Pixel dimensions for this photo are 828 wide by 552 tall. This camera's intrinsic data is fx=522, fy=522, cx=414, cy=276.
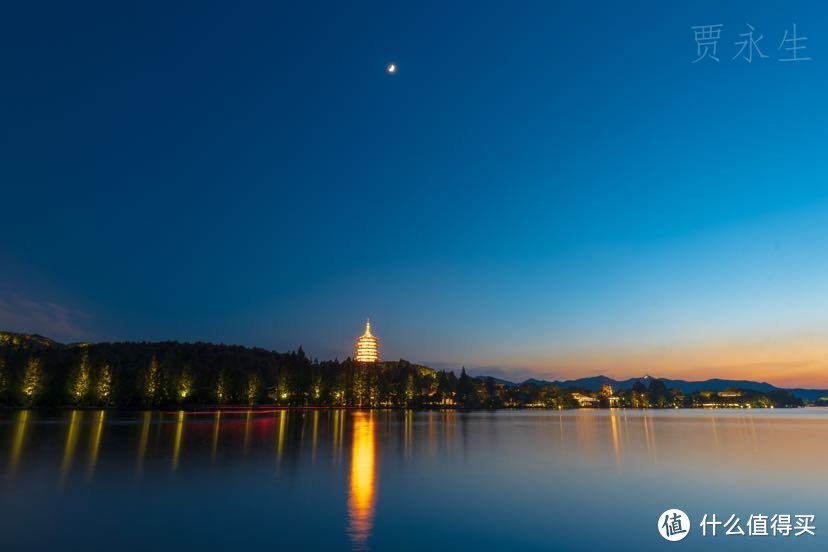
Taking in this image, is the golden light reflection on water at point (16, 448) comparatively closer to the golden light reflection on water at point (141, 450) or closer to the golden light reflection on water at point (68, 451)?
the golden light reflection on water at point (68, 451)

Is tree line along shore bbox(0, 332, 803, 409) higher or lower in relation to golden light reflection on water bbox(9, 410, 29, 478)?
higher

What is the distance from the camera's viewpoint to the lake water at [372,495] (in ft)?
61.0

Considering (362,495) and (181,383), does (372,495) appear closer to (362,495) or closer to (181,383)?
(362,495)

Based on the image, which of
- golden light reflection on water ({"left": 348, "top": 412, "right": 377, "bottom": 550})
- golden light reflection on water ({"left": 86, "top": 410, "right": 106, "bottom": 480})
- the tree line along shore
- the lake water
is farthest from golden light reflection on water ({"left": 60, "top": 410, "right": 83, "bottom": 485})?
the tree line along shore

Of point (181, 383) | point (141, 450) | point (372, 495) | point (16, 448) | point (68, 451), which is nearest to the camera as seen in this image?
point (372, 495)

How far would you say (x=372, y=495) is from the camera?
26000 millimetres

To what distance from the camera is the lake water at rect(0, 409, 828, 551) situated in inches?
732

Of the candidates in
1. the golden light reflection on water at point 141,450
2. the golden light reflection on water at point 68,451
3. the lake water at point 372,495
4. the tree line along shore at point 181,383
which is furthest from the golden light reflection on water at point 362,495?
the tree line along shore at point 181,383

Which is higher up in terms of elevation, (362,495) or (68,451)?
(68,451)

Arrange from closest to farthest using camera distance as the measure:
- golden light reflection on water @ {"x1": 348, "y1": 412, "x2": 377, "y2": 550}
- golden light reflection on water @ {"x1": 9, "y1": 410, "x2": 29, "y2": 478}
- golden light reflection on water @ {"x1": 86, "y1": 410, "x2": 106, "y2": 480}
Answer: golden light reflection on water @ {"x1": 348, "y1": 412, "x2": 377, "y2": 550} → golden light reflection on water @ {"x1": 86, "y1": 410, "x2": 106, "y2": 480} → golden light reflection on water @ {"x1": 9, "y1": 410, "x2": 29, "y2": 478}

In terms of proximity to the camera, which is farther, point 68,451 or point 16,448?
point 16,448

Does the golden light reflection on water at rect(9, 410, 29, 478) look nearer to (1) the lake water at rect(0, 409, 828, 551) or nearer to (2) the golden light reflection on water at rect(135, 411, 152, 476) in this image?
(1) the lake water at rect(0, 409, 828, 551)

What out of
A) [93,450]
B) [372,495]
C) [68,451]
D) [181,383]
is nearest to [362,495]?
[372,495]

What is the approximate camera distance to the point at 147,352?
17938 centimetres
